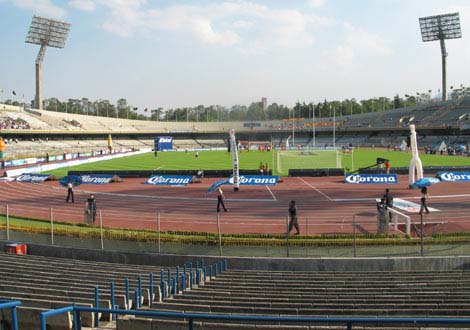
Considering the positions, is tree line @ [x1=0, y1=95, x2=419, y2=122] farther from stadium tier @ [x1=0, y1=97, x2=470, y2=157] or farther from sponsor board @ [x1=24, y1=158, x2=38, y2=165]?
sponsor board @ [x1=24, y1=158, x2=38, y2=165]

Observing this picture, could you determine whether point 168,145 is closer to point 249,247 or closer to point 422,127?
point 422,127

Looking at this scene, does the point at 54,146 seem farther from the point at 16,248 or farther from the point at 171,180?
the point at 16,248

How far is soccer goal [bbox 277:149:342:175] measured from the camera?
159ft

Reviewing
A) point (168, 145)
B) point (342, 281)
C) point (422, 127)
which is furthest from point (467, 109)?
point (342, 281)

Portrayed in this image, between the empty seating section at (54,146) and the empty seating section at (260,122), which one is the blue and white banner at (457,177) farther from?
the empty seating section at (260,122)

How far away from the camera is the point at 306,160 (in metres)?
55.3

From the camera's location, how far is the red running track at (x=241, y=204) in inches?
849

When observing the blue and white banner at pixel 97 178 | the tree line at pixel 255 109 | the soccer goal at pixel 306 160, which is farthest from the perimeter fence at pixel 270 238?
the tree line at pixel 255 109

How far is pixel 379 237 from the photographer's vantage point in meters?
16.9

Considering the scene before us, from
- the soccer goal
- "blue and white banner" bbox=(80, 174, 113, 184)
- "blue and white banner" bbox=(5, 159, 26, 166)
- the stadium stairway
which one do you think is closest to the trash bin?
the stadium stairway

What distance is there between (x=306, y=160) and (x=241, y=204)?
95.1 ft

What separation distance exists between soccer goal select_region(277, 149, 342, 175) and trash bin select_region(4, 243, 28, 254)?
30643 millimetres

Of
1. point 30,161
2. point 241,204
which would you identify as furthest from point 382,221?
point 30,161

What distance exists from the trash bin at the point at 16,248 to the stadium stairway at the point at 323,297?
9102 mm
